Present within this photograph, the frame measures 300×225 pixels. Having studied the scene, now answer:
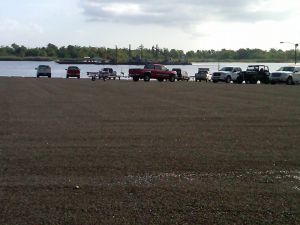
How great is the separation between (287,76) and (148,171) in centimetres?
4606

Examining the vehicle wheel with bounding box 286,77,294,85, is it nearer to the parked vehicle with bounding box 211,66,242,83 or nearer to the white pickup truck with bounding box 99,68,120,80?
the parked vehicle with bounding box 211,66,242,83

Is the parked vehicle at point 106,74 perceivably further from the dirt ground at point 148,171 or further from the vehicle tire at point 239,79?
the dirt ground at point 148,171

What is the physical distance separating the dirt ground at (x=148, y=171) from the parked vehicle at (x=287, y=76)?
3706cm

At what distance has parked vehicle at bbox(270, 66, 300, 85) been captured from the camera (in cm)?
5312

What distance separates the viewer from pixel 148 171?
9.09 meters

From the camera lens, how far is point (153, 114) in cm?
1909

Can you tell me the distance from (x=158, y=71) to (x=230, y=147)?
4877 cm

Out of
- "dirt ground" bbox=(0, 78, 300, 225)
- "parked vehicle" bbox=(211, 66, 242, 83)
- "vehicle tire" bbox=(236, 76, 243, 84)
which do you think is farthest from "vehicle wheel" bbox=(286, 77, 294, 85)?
"dirt ground" bbox=(0, 78, 300, 225)

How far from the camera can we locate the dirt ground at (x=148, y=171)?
662cm

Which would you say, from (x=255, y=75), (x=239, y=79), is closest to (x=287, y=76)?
(x=255, y=75)

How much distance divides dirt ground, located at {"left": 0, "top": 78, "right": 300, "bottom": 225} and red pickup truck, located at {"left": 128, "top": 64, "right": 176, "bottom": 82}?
4194cm

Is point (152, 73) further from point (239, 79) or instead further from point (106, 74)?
point (106, 74)

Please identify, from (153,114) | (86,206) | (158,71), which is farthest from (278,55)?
(86,206)

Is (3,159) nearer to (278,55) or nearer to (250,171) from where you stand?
(250,171)
